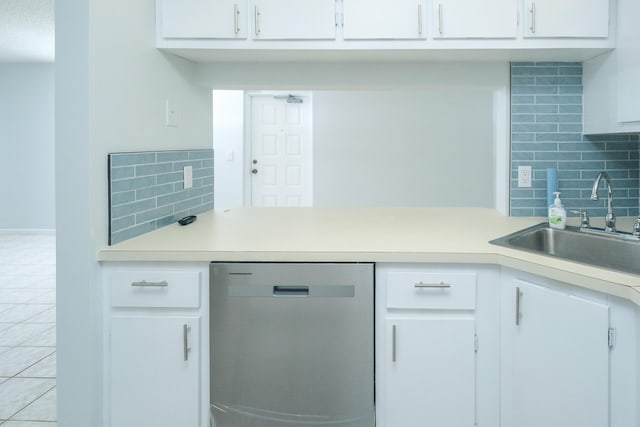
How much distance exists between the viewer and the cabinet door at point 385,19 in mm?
2135

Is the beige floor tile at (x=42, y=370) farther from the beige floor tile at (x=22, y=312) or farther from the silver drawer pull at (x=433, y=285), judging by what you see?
the silver drawer pull at (x=433, y=285)

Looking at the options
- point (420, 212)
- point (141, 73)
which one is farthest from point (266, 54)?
point (420, 212)

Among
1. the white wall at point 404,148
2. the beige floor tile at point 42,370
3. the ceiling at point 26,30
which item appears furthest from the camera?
the white wall at point 404,148

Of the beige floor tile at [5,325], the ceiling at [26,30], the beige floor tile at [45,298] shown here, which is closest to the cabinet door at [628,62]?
the beige floor tile at [5,325]

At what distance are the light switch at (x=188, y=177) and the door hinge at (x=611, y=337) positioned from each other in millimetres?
1837

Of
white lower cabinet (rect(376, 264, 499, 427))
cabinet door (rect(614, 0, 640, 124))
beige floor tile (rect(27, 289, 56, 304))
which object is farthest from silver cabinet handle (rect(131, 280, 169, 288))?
beige floor tile (rect(27, 289, 56, 304))

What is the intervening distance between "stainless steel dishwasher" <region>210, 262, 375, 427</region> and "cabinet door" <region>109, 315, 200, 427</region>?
8cm

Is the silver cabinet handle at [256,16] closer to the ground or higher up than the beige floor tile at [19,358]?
higher up

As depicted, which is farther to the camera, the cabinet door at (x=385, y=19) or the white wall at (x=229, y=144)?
the white wall at (x=229, y=144)

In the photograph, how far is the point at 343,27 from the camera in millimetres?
2156

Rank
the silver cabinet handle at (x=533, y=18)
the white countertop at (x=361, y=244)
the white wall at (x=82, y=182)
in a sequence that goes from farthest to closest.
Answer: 1. the silver cabinet handle at (x=533, y=18)
2. the white wall at (x=82, y=182)
3. the white countertop at (x=361, y=244)

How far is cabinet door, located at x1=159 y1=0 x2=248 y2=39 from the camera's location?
2.16m

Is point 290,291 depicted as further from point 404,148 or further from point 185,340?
point 404,148

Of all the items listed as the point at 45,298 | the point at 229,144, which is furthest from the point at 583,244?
the point at 229,144
